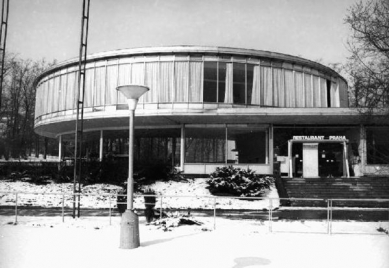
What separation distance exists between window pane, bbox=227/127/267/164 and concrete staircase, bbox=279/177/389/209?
3.58m

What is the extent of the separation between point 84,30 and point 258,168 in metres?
15.3

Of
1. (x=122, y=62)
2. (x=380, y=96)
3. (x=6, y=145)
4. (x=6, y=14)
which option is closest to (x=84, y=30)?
(x=6, y=14)

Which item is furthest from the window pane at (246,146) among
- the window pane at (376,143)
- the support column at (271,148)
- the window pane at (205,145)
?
the window pane at (376,143)

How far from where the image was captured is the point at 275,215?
1725 centimetres

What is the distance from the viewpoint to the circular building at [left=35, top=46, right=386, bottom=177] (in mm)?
28062

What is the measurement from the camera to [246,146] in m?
28.5

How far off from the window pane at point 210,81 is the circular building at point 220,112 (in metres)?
0.07

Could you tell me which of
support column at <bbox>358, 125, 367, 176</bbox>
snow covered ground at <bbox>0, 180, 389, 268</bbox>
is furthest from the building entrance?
snow covered ground at <bbox>0, 180, 389, 268</bbox>

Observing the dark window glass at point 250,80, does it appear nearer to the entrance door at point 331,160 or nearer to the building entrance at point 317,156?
the building entrance at point 317,156

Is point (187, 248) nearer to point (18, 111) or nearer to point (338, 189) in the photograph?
point (338, 189)

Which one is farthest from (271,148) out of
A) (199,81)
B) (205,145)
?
(199,81)

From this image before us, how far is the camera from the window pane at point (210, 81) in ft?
96.7

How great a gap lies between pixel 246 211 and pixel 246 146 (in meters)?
10.2

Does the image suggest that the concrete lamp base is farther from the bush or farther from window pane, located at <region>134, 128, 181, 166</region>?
window pane, located at <region>134, 128, 181, 166</region>
